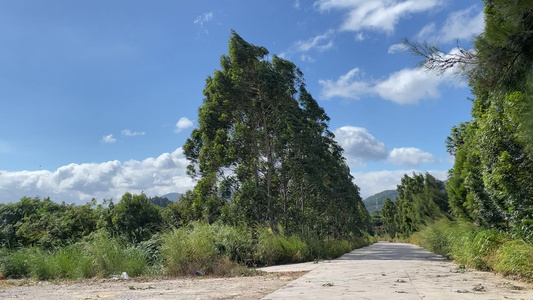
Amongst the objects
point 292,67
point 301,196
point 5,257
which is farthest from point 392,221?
point 5,257

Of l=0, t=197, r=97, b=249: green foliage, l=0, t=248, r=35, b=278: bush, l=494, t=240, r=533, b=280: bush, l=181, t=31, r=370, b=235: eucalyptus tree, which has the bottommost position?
l=0, t=248, r=35, b=278: bush

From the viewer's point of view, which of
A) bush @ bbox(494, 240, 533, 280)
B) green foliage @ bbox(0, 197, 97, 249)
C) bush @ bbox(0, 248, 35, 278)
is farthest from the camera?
green foliage @ bbox(0, 197, 97, 249)

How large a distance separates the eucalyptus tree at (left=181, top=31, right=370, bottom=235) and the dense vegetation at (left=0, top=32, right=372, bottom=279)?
2.2 inches

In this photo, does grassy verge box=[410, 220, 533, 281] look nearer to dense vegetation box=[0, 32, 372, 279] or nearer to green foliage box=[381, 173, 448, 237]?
dense vegetation box=[0, 32, 372, 279]

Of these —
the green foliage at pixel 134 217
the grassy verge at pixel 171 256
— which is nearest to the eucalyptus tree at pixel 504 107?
the grassy verge at pixel 171 256

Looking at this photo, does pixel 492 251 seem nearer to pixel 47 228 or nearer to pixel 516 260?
pixel 516 260

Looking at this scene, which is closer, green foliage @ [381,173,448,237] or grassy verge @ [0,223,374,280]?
grassy verge @ [0,223,374,280]

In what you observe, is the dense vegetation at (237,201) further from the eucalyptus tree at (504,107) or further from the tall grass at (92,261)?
the eucalyptus tree at (504,107)

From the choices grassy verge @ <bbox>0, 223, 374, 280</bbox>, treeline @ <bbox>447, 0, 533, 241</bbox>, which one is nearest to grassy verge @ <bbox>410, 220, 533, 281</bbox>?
treeline @ <bbox>447, 0, 533, 241</bbox>

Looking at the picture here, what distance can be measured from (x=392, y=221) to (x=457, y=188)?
64617mm

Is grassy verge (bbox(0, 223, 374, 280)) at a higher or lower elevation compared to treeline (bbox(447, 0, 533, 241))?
lower

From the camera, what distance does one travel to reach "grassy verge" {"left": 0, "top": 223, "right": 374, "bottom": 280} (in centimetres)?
1084

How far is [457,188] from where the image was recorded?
49.8 feet

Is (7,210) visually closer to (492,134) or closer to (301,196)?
(301,196)
